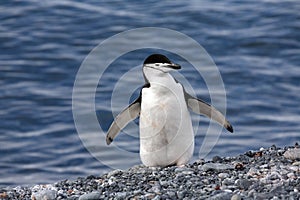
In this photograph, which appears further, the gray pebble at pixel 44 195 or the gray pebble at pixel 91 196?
the gray pebble at pixel 44 195

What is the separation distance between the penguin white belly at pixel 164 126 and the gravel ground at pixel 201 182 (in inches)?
5.9

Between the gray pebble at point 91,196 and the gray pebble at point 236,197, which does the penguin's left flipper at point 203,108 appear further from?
the gray pebble at point 236,197

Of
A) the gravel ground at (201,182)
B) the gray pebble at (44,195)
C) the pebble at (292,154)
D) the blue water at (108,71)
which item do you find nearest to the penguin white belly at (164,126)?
the gravel ground at (201,182)

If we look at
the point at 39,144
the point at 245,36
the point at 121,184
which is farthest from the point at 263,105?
the point at 121,184

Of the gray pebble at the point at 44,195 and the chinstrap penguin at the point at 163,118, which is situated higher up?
the chinstrap penguin at the point at 163,118

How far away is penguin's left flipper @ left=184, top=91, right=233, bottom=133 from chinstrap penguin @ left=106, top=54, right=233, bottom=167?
237 mm

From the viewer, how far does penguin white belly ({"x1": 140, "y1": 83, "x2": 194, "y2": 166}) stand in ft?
27.6

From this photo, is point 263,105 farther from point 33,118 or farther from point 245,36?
point 33,118

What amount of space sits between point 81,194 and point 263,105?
7.42 m

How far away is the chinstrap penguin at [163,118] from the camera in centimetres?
841

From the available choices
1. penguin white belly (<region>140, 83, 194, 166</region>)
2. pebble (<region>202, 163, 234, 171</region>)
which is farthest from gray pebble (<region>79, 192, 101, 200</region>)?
penguin white belly (<region>140, 83, 194, 166</region>)

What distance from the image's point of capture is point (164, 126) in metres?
8.45

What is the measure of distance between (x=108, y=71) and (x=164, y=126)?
758cm

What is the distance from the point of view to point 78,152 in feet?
44.4
